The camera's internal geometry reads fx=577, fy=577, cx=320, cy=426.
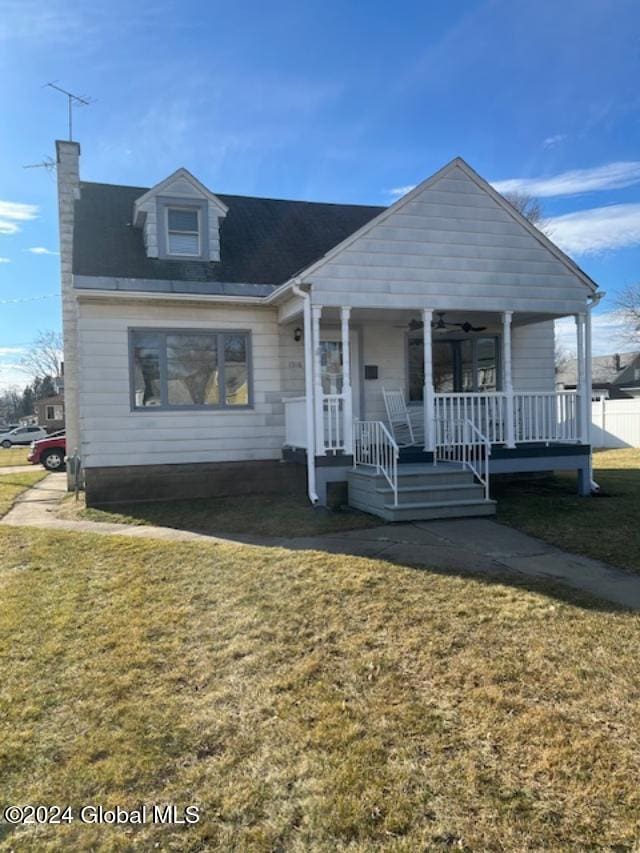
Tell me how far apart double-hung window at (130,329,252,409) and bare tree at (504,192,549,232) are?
25.7m

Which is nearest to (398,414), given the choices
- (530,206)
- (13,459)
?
(13,459)

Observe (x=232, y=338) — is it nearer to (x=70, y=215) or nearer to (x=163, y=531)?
(x=163, y=531)

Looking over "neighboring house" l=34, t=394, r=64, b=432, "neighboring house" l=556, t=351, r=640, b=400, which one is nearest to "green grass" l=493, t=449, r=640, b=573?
"neighboring house" l=556, t=351, r=640, b=400

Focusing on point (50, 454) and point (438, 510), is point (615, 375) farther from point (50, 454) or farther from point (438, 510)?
point (438, 510)

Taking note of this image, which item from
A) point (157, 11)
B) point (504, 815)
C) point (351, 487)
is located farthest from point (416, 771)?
point (157, 11)

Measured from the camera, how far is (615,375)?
4781cm

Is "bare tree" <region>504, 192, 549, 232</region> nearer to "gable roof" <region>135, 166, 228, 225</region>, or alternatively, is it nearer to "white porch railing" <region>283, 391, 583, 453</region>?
"white porch railing" <region>283, 391, 583, 453</region>

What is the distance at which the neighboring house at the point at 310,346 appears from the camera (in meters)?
8.98

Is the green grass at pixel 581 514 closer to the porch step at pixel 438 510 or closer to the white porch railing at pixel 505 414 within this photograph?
the porch step at pixel 438 510

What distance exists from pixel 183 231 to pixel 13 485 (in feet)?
28.1

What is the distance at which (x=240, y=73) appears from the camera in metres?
11.6

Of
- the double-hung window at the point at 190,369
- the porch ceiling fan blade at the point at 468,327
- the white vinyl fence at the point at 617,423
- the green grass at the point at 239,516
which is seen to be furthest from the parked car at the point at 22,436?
the porch ceiling fan blade at the point at 468,327

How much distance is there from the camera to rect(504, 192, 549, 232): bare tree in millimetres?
30953

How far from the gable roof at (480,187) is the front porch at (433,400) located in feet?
2.10
